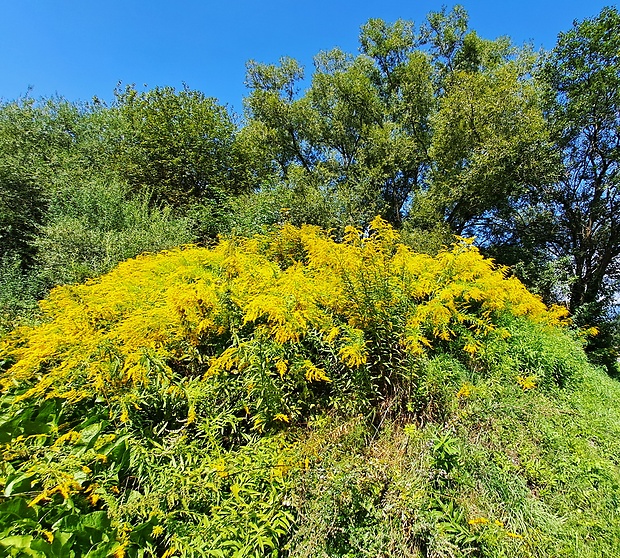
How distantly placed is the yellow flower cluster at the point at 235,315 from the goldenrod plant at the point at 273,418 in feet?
0.05

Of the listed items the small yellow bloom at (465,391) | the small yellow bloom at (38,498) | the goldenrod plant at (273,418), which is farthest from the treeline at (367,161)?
the small yellow bloom at (465,391)

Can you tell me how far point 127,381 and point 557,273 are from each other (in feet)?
29.3

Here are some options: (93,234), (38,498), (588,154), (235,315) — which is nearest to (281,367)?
(235,315)

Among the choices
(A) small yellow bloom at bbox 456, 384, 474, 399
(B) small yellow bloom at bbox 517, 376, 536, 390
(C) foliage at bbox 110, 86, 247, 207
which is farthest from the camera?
(C) foliage at bbox 110, 86, 247, 207

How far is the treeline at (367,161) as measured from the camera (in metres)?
5.46

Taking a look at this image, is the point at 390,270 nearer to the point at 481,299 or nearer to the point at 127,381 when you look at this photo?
the point at 481,299

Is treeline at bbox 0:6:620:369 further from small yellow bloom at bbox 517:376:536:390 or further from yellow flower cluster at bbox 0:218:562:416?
small yellow bloom at bbox 517:376:536:390

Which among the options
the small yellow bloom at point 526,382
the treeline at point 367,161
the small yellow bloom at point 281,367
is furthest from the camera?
the treeline at point 367,161

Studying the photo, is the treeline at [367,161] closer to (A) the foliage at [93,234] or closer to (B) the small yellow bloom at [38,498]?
(A) the foliage at [93,234]

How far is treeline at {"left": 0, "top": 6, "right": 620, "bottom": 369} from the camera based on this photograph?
546cm

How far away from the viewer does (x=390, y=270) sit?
2.54 meters

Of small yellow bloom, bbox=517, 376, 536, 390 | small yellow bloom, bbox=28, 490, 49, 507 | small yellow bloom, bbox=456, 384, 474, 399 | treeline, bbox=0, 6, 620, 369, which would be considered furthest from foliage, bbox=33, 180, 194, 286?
small yellow bloom, bbox=517, 376, 536, 390

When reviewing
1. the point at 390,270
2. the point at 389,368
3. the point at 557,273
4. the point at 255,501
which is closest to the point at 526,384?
the point at 389,368

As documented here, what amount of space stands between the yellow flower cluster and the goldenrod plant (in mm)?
15
